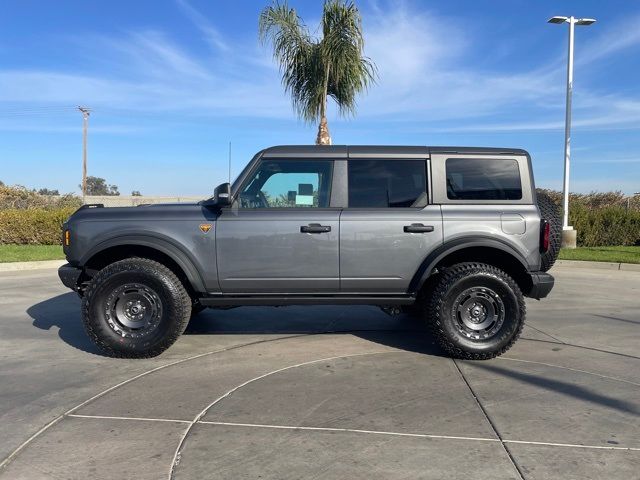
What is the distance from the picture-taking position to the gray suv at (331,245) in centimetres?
506

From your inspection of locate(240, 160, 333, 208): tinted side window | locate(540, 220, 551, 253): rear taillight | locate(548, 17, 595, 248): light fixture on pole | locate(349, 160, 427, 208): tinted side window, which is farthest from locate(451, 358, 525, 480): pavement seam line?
→ locate(548, 17, 595, 248): light fixture on pole

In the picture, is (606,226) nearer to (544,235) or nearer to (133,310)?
(544,235)

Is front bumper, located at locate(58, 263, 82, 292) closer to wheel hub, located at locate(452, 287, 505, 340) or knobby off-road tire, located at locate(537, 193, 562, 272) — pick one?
wheel hub, located at locate(452, 287, 505, 340)

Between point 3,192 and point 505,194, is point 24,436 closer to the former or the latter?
point 505,194

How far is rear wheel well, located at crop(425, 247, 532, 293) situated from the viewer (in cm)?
522

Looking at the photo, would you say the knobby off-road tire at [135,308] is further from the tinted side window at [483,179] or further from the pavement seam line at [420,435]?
the tinted side window at [483,179]

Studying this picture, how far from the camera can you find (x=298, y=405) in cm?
397

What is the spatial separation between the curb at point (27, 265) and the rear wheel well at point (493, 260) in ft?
33.7

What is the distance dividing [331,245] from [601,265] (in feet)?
32.8

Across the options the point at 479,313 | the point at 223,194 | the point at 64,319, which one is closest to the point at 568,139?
the point at 479,313

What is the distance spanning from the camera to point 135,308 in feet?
17.0

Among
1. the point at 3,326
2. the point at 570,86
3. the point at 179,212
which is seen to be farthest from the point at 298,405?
the point at 570,86

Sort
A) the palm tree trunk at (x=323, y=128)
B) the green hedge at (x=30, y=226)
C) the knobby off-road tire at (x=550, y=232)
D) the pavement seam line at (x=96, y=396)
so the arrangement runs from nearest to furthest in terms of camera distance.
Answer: the pavement seam line at (x=96, y=396), the knobby off-road tire at (x=550, y=232), the palm tree trunk at (x=323, y=128), the green hedge at (x=30, y=226)

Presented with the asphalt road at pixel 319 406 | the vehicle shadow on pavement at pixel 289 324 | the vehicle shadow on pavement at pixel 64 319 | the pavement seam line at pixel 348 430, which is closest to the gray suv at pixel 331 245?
the asphalt road at pixel 319 406
